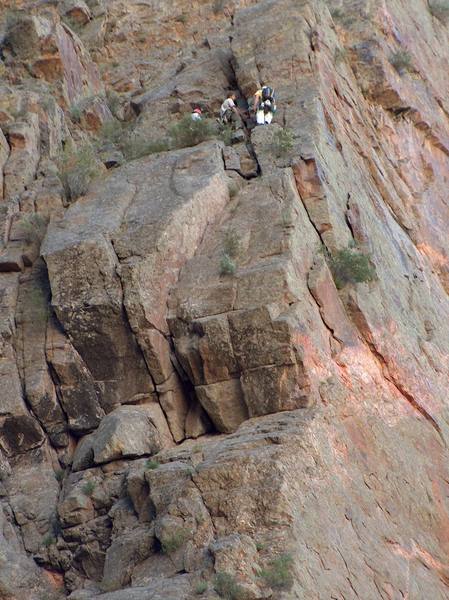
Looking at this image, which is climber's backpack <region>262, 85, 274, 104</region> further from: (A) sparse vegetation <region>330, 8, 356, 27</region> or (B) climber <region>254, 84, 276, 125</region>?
(A) sparse vegetation <region>330, 8, 356, 27</region>

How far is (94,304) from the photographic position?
1836 centimetres

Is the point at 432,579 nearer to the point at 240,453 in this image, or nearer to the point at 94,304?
the point at 240,453

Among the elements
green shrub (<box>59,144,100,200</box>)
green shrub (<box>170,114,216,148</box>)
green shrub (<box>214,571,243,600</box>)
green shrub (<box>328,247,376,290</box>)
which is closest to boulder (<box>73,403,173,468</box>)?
green shrub (<box>214,571,243,600</box>)

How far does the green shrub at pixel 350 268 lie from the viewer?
1964 cm

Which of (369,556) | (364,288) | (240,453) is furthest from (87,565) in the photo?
(364,288)

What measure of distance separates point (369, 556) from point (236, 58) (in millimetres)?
14938

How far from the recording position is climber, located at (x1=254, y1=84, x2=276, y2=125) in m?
23.2

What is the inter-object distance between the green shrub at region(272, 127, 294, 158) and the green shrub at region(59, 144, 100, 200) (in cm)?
377

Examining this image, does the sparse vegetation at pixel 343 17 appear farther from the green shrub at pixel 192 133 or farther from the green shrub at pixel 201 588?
the green shrub at pixel 201 588

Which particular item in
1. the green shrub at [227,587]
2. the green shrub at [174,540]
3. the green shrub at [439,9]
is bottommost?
the green shrub at [227,587]

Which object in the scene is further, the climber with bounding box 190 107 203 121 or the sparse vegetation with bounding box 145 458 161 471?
the climber with bounding box 190 107 203 121

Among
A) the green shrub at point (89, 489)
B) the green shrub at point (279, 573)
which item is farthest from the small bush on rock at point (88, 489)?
the green shrub at point (279, 573)

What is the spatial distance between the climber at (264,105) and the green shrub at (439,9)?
1516cm

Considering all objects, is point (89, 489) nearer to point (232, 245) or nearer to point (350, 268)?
point (232, 245)
